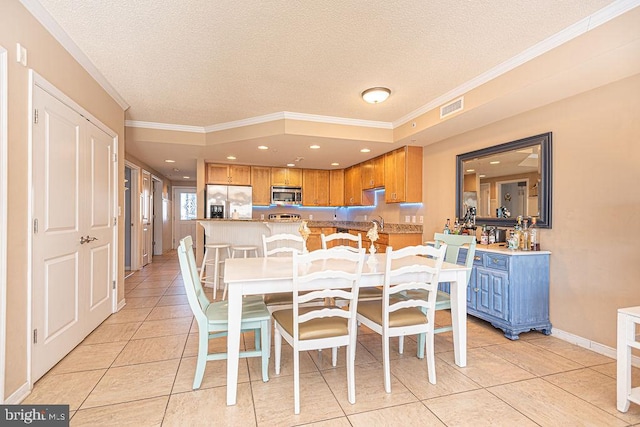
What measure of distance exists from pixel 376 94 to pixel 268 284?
239cm

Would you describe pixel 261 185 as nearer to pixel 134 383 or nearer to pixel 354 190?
pixel 354 190

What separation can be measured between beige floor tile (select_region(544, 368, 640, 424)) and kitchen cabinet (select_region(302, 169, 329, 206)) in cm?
563

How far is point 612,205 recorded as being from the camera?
8.63 feet

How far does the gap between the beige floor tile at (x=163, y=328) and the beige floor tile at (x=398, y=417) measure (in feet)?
6.65

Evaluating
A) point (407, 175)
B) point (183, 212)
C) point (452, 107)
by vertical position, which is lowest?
point (183, 212)

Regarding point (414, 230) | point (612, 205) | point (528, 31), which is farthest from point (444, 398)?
point (414, 230)

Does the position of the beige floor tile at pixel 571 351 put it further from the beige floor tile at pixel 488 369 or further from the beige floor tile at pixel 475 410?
the beige floor tile at pixel 475 410

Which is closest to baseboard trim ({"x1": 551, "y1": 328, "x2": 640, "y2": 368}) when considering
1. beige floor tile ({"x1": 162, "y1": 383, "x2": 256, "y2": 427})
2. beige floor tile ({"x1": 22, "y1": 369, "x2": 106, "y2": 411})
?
beige floor tile ({"x1": 162, "y1": 383, "x2": 256, "y2": 427})

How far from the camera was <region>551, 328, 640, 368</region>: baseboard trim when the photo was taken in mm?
2499

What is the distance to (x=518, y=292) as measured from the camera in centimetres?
301

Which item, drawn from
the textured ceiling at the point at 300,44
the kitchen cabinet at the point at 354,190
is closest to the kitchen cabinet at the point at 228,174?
the kitchen cabinet at the point at 354,190

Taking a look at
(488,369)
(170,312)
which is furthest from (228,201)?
(488,369)

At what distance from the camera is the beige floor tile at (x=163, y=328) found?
306 centimetres

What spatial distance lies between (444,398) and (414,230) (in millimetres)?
3323
